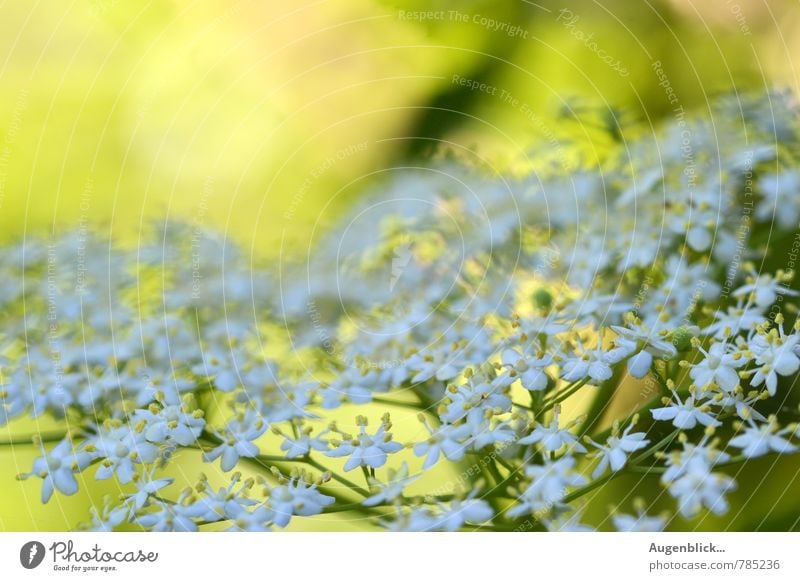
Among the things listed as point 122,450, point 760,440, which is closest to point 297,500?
point 122,450

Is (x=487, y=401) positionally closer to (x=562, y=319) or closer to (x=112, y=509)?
(x=562, y=319)

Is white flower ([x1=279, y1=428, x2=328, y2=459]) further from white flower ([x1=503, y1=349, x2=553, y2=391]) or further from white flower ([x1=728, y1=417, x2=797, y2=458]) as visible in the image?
white flower ([x1=728, y1=417, x2=797, y2=458])

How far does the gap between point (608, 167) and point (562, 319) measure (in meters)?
0.16

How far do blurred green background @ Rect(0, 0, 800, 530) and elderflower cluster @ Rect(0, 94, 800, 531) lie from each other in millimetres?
50

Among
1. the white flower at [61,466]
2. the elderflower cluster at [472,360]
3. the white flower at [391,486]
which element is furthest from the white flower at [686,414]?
the white flower at [61,466]

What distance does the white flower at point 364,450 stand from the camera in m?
0.67

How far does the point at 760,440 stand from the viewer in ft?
2.24

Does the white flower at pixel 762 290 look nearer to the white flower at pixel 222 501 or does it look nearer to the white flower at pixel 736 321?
the white flower at pixel 736 321

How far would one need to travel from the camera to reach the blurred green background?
2.57ft

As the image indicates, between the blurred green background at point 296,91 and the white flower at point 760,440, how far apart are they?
0.29 meters

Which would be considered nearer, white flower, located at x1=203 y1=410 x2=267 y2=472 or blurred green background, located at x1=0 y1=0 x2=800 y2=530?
white flower, located at x1=203 y1=410 x2=267 y2=472

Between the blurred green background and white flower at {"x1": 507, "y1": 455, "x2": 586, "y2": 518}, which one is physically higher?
the blurred green background

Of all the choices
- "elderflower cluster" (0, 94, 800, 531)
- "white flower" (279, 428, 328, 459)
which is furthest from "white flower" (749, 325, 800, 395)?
"white flower" (279, 428, 328, 459)

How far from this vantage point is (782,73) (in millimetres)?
770
